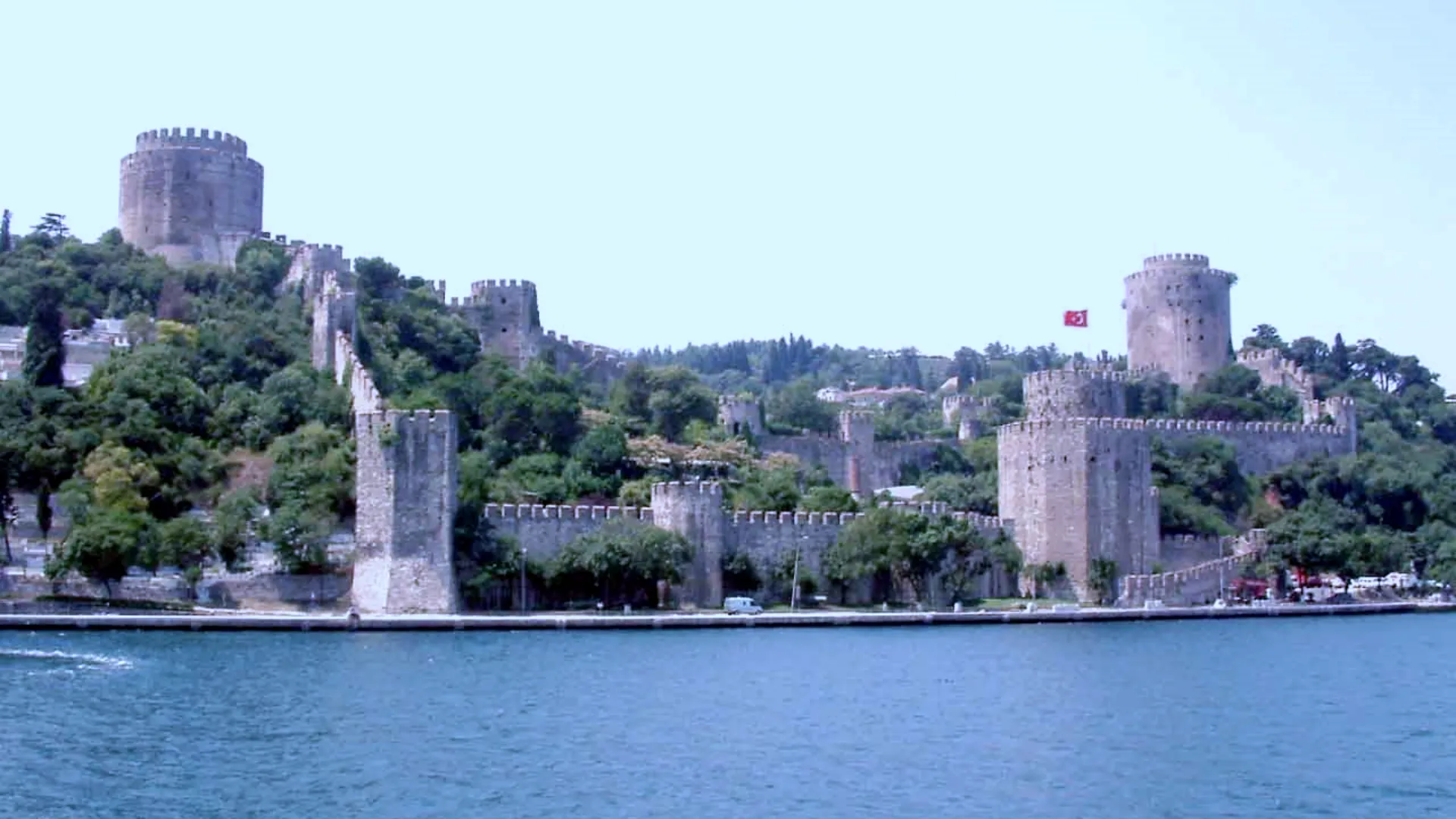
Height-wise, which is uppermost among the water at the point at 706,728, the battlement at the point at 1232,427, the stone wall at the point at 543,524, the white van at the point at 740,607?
the battlement at the point at 1232,427

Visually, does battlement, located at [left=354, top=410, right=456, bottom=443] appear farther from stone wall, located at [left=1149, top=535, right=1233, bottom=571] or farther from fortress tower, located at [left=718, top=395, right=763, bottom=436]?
fortress tower, located at [left=718, top=395, right=763, bottom=436]

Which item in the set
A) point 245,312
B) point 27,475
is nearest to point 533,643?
point 27,475

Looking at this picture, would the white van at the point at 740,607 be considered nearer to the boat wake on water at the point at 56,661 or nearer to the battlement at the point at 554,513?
the battlement at the point at 554,513

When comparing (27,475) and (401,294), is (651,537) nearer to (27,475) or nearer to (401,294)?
(27,475)

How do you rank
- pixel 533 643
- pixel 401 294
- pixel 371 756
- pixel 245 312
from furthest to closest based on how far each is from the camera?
1. pixel 401 294
2. pixel 245 312
3. pixel 533 643
4. pixel 371 756

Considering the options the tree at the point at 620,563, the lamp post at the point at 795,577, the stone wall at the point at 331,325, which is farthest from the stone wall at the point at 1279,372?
the stone wall at the point at 331,325

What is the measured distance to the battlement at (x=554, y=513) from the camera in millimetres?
41625

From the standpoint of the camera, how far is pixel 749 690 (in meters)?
29.1

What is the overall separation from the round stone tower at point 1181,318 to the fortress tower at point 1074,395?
12.3 meters

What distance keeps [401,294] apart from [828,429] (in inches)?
710

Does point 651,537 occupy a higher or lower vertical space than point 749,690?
higher

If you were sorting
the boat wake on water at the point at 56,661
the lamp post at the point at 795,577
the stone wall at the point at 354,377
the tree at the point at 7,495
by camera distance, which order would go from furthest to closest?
the lamp post at the point at 795,577 < the stone wall at the point at 354,377 < the tree at the point at 7,495 < the boat wake on water at the point at 56,661

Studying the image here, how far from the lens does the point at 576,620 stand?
3925 centimetres

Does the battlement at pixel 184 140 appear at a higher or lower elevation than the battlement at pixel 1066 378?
higher
